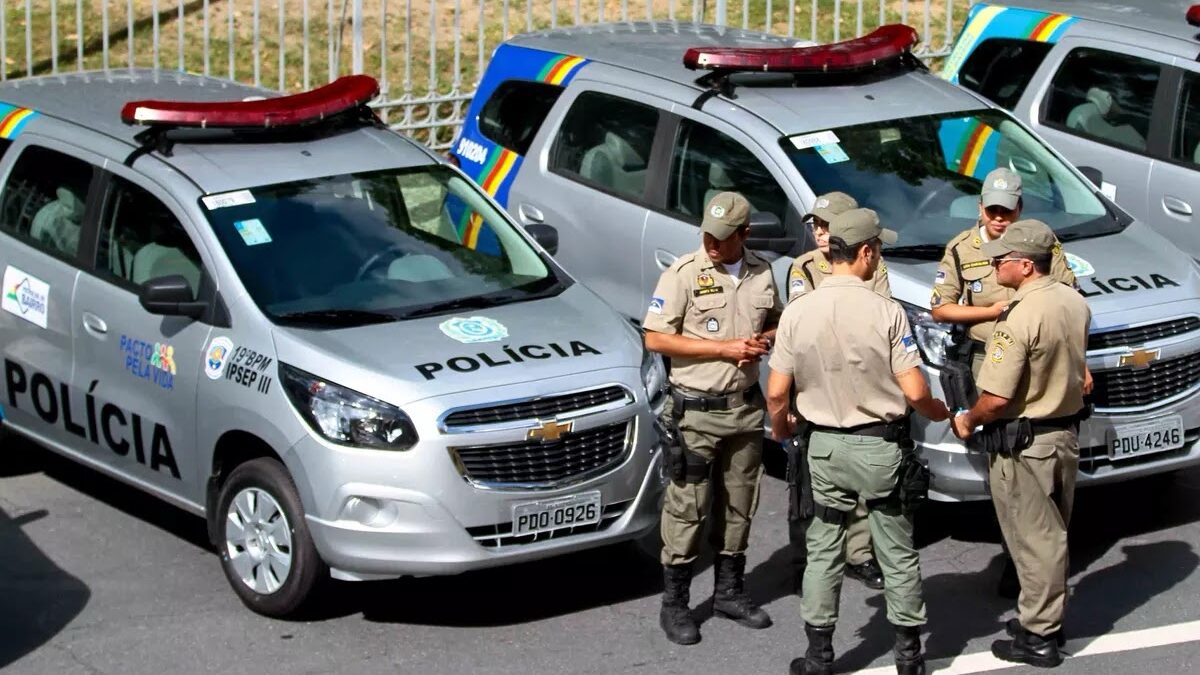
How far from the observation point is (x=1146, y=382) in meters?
7.98

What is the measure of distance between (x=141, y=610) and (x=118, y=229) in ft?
5.29

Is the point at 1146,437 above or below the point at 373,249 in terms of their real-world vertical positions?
below

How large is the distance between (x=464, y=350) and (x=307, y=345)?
584 mm

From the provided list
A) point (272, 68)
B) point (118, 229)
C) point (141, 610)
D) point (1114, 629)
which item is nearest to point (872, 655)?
point (1114, 629)

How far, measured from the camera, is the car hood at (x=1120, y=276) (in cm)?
799

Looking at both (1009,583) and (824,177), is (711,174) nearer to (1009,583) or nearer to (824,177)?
(824,177)

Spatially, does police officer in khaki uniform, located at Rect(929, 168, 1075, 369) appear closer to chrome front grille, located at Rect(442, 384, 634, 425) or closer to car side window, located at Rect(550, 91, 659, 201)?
chrome front grille, located at Rect(442, 384, 634, 425)

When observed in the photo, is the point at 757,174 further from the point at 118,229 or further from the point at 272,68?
the point at 272,68

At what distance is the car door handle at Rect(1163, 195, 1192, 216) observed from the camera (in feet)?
32.7

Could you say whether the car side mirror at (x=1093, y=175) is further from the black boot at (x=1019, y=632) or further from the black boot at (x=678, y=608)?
the black boot at (x=678, y=608)

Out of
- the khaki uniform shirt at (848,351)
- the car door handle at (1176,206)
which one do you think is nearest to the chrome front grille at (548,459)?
the khaki uniform shirt at (848,351)

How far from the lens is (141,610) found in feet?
24.5

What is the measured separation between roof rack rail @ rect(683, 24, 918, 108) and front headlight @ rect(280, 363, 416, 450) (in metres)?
2.71

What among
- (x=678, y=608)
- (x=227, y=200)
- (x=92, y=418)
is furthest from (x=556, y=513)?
(x=92, y=418)
